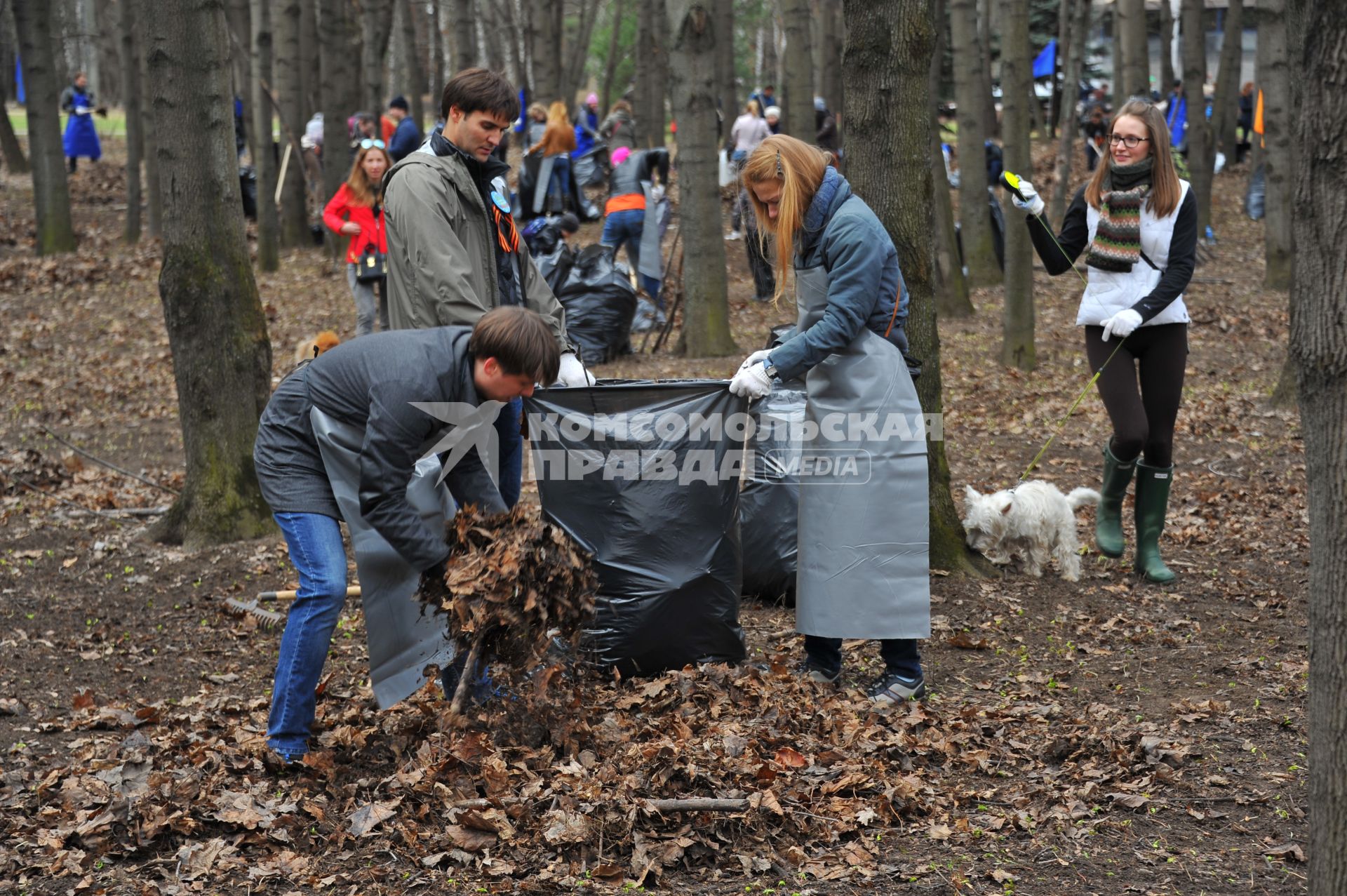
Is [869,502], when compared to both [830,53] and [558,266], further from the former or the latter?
[830,53]

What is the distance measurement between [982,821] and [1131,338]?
8.80 ft

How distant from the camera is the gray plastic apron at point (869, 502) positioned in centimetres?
403

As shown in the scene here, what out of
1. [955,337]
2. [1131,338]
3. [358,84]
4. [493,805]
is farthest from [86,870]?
[358,84]

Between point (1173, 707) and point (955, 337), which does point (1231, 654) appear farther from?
point (955, 337)

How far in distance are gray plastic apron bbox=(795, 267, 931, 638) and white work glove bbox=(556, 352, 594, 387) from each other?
774 mm

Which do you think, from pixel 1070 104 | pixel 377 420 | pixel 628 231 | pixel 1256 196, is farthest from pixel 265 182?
pixel 1256 196

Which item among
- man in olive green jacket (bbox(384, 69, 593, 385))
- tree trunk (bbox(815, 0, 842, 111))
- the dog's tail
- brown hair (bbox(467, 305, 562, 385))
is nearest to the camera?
brown hair (bbox(467, 305, 562, 385))

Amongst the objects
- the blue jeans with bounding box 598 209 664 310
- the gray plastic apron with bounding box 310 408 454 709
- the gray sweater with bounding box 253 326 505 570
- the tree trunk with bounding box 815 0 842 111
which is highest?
the tree trunk with bounding box 815 0 842 111

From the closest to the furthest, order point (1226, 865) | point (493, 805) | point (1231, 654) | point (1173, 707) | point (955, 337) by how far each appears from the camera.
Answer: point (1226, 865)
point (493, 805)
point (1173, 707)
point (1231, 654)
point (955, 337)

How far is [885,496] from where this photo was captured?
159 inches

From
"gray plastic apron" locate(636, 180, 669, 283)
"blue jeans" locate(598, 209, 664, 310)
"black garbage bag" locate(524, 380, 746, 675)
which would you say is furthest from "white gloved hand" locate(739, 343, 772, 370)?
"gray plastic apron" locate(636, 180, 669, 283)

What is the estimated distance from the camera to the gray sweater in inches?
132

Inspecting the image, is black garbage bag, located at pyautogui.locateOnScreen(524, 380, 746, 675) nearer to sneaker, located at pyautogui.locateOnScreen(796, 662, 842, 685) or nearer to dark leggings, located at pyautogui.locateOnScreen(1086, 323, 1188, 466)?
sneaker, located at pyautogui.locateOnScreen(796, 662, 842, 685)

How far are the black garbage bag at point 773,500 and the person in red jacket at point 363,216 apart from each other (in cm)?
481
